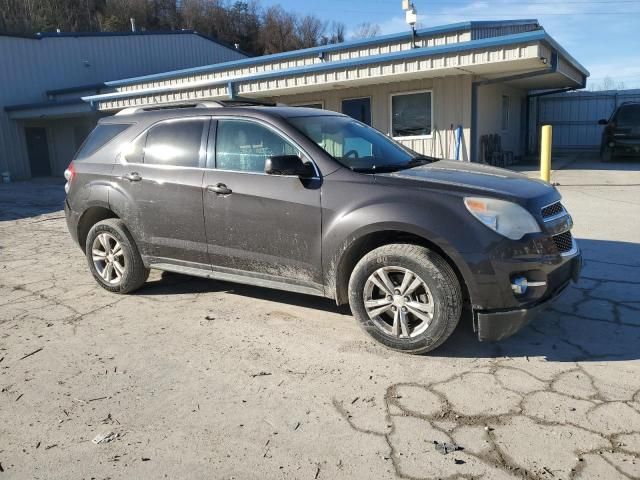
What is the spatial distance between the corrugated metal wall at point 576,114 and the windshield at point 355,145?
19.1 metres

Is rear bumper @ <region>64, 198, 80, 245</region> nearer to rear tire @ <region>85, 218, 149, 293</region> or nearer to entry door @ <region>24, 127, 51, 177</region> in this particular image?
rear tire @ <region>85, 218, 149, 293</region>

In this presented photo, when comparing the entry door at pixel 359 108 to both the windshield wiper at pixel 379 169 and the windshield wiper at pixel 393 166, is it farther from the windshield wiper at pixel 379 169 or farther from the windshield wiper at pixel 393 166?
the windshield wiper at pixel 379 169

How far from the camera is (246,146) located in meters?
4.51

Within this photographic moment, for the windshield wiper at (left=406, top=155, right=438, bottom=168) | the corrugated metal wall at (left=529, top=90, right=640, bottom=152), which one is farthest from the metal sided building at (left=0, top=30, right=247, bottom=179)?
the windshield wiper at (left=406, top=155, right=438, bottom=168)

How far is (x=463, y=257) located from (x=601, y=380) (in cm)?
116

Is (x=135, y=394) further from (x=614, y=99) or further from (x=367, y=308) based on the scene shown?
(x=614, y=99)

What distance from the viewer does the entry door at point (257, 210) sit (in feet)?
13.4

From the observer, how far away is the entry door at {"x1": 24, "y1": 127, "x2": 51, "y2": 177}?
24344 mm

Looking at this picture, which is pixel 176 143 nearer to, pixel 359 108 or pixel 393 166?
pixel 393 166

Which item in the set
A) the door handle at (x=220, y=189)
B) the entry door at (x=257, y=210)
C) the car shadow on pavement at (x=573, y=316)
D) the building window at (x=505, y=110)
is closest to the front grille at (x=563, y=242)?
the car shadow on pavement at (x=573, y=316)

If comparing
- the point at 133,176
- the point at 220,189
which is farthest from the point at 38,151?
the point at 220,189

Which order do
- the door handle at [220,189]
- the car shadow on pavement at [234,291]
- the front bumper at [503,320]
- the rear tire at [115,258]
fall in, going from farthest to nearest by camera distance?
the rear tire at [115,258]
the car shadow on pavement at [234,291]
the door handle at [220,189]
the front bumper at [503,320]

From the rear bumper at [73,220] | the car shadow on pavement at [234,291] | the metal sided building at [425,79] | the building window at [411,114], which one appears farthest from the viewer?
the building window at [411,114]

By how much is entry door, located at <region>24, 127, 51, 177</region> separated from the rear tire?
22.2m
